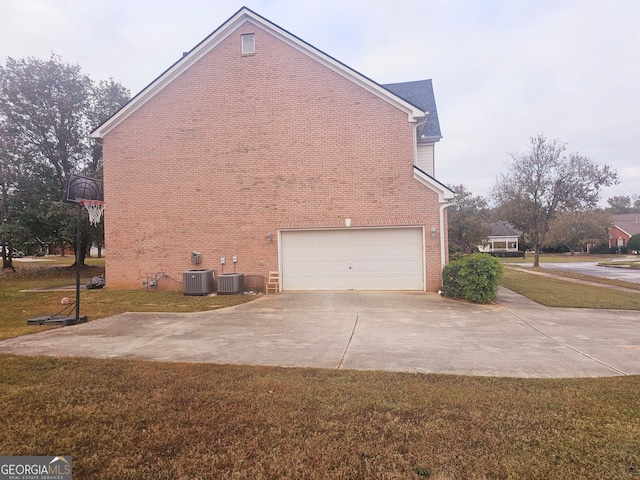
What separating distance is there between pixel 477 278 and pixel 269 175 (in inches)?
309

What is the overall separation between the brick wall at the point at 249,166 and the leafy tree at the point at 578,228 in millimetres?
A: 40303

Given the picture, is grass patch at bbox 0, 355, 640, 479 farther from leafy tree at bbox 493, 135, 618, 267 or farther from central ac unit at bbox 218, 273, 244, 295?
leafy tree at bbox 493, 135, 618, 267

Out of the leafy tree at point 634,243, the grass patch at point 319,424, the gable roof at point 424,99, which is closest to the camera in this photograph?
the grass patch at point 319,424

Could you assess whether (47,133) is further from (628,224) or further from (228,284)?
(628,224)

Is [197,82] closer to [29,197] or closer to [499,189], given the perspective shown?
[29,197]

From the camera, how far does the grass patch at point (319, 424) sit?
109 inches

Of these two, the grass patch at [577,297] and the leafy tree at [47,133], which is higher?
the leafy tree at [47,133]

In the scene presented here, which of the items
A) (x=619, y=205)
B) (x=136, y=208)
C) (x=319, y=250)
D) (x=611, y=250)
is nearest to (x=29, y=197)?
(x=136, y=208)

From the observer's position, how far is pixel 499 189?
94.1 feet

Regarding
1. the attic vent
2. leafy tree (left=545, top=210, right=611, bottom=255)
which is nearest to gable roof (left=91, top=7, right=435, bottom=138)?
the attic vent

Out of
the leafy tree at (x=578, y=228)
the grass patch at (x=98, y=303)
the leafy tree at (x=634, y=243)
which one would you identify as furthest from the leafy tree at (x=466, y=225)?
the leafy tree at (x=634, y=243)

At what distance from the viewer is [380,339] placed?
269 inches

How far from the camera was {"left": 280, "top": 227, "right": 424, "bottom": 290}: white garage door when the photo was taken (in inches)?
527

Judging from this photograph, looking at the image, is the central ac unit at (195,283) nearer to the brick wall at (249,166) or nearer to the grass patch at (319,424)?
the brick wall at (249,166)
